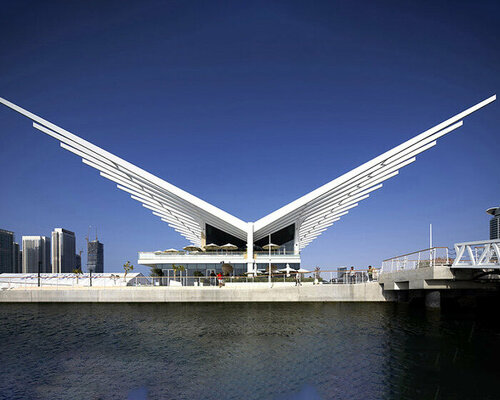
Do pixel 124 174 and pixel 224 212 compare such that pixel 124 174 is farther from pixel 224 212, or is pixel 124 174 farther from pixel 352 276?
pixel 352 276

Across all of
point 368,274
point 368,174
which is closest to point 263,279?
point 368,274

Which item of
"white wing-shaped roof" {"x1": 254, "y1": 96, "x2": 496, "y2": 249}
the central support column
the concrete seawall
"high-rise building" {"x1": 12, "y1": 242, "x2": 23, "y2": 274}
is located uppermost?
"white wing-shaped roof" {"x1": 254, "y1": 96, "x2": 496, "y2": 249}

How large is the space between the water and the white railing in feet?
9.22

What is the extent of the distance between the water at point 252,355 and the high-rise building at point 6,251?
158 meters

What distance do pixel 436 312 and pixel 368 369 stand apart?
13.7m

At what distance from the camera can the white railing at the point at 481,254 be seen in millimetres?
15281

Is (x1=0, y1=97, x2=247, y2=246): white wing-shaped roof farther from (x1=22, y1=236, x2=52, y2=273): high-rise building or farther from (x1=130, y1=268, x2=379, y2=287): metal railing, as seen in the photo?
(x1=22, y1=236, x2=52, y2=273): high-rise building

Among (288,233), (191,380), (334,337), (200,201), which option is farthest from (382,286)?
(288,233)

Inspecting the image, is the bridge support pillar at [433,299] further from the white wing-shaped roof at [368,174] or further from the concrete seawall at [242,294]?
the white wing-shaped roof at [368,174]

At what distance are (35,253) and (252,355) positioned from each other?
198202 mm

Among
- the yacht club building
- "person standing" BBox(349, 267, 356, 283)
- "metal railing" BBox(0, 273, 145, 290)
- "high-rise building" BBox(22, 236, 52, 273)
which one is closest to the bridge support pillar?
"person standing" BBox(349, 267, 356, 283)

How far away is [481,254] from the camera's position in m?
16.7

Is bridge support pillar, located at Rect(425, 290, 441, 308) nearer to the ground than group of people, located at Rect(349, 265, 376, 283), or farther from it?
nearer to the ground

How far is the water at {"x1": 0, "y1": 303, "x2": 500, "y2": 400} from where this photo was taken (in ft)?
30.8
